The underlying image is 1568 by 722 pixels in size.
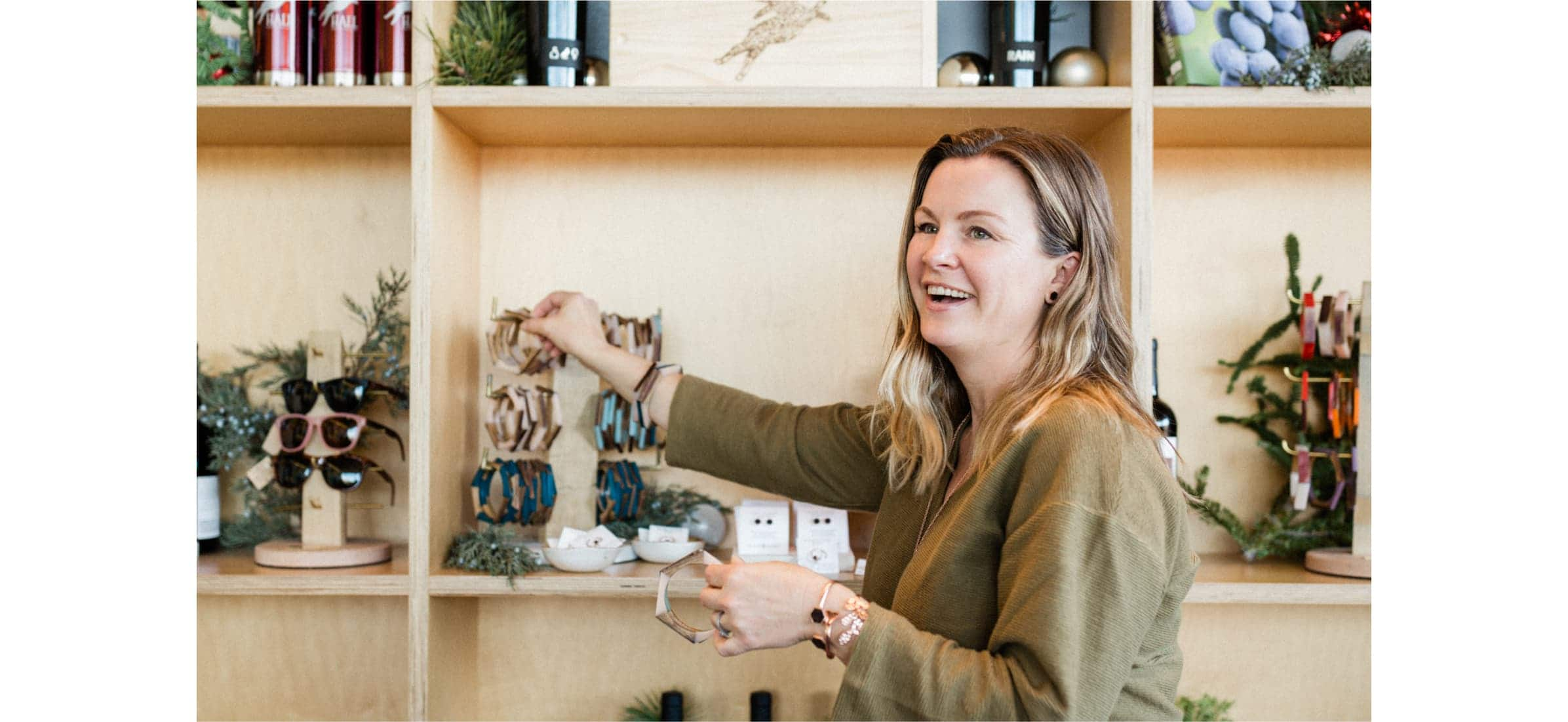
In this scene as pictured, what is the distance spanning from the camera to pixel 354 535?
1.95 meters

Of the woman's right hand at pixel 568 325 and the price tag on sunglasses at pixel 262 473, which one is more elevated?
the woman's right hand at pixel 568 325

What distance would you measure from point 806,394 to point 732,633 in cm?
80

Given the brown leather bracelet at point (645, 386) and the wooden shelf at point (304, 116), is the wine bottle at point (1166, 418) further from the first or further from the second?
the wooden shelf at point (304, 116)

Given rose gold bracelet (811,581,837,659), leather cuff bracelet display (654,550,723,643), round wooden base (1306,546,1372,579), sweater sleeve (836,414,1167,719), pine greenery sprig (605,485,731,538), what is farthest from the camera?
pine greenery sprig (605,485,731,538)

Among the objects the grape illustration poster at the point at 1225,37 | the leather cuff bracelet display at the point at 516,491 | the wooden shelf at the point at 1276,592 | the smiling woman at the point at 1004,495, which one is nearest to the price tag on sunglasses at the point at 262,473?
the leather cuff bracelet display at the point at 516,491

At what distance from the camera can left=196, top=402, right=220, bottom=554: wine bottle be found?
184 centimetres

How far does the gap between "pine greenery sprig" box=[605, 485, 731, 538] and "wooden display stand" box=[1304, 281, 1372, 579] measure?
0.93 metres

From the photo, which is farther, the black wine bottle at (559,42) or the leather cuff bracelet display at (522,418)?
the leather cuff bracelet display at (522,418)

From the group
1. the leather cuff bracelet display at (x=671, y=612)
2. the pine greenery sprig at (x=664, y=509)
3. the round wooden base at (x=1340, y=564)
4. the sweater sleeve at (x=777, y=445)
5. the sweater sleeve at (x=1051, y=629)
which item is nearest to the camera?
the sweater sleeve at (x=1051, y=629)

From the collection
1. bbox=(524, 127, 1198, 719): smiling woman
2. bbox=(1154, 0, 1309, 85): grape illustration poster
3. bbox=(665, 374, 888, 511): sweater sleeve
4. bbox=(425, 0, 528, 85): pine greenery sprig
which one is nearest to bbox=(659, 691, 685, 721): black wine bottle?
bbox=(665, 374, 888, 511): sweater sleeve

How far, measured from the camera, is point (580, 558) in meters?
1.67

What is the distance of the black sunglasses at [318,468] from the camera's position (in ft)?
5.78

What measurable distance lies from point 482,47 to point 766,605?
3.10 ft

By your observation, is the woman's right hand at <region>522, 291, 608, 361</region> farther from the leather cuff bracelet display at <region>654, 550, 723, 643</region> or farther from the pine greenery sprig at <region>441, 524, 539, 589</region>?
the leather cuff bracelet display at <region>654, 550, 723, 643</region>
